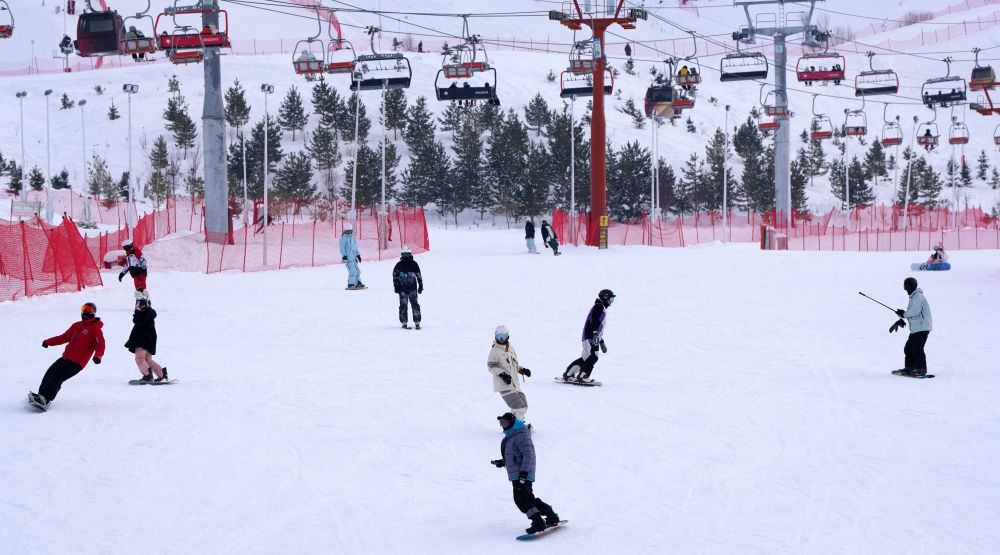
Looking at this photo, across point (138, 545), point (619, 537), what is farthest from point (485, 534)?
point (138, 545)

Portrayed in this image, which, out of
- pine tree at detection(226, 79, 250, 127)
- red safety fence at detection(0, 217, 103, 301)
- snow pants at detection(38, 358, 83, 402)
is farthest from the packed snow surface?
pine tree at detection(226, 79, 250, 127)

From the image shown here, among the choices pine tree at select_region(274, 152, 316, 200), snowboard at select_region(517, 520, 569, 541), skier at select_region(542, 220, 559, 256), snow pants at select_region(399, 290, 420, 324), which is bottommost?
snowboard at select_region(517, 520, 569, 541)

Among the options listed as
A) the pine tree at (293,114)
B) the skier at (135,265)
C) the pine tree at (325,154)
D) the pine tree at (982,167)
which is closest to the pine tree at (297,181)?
the pine tree at (325,154)

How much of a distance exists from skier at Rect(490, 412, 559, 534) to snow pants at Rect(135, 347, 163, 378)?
284 inches

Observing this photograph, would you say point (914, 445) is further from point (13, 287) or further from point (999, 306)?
point (13, 287)

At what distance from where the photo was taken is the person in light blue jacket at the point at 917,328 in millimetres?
13250

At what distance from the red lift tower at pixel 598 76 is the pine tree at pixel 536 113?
3601 cm

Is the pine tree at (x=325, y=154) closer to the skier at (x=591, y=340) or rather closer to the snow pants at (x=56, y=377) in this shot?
the skier at (x=591, y=340)

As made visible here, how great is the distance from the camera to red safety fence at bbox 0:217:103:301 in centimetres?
2169

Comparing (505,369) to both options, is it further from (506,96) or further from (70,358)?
(506,96)

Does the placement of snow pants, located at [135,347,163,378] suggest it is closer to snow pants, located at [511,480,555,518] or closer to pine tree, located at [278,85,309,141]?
snow pants, located at [511,480,555,518]

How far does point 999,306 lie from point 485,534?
1747 centimetres

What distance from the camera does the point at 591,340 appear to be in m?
12.6

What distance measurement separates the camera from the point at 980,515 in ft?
24.2
